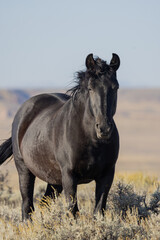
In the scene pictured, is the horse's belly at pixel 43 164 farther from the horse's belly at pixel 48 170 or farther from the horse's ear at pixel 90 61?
the horse's ear at pixel 90 61

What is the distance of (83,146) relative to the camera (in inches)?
215

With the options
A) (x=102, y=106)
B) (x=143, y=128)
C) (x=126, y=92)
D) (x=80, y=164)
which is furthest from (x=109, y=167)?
(x=126, y=92)

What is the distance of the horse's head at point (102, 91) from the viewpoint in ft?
16.2

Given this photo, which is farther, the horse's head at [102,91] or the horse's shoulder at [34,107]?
the horse's shoulder at [34,107]

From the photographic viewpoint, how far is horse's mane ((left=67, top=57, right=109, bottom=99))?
5.20 metres

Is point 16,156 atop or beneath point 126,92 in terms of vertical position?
atop

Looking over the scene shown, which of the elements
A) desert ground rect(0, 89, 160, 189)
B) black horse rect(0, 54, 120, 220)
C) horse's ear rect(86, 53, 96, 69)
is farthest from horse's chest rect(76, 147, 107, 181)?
desert ground rect(0, 89, 160, 189)

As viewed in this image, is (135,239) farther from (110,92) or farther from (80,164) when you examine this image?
(110,92)

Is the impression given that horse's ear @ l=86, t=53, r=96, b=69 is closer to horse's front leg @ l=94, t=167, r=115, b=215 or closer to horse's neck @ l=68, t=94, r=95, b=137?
horse's neck @ l=68, t=94, r=95, b=137

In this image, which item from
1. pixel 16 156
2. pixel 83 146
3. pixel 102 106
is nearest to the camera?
pixel 102 106

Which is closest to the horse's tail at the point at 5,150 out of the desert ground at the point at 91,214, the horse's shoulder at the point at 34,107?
the desert ground at the point at 91,214

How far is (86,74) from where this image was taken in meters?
5.37

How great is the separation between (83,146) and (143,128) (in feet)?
190

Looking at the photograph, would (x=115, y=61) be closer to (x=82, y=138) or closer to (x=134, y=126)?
(x=82, y=138)
